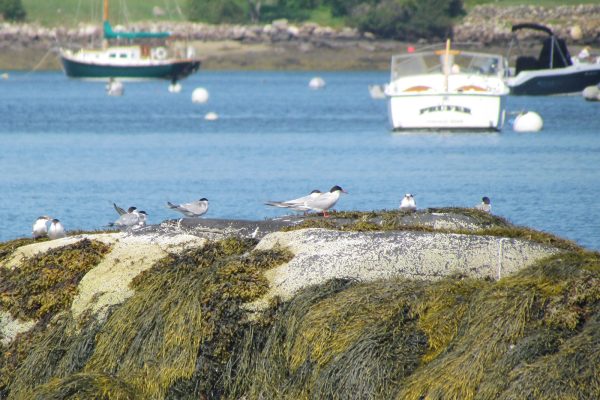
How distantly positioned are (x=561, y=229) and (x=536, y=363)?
517 inches

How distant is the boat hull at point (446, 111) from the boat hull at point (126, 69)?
49.2m

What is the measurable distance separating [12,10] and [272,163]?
7899 cm

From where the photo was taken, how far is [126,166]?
3083 cm

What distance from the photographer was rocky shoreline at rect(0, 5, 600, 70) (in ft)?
325

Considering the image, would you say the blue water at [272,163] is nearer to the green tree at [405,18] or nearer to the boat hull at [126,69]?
the boat hull at [126,69]

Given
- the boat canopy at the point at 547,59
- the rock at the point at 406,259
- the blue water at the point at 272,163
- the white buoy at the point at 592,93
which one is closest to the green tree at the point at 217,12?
the boat canopy at the point at 547,59

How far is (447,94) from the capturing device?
122 feet

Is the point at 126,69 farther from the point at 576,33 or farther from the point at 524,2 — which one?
the point at 524,2

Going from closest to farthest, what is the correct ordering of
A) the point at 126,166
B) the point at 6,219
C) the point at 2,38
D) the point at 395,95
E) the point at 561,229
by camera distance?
the point at 561,229, the point at 6,219, the point at 126,166, the point at 395,95, the point at 2,38

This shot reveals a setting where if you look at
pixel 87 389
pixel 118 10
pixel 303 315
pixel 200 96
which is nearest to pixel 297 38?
pixel 118 10

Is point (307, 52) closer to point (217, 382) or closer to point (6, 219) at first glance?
point (6, 219)

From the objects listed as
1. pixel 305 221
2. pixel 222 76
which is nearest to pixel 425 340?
pixel 305 221

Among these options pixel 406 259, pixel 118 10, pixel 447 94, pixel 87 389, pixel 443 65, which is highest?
pixel 406 259

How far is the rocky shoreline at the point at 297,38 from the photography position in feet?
325
